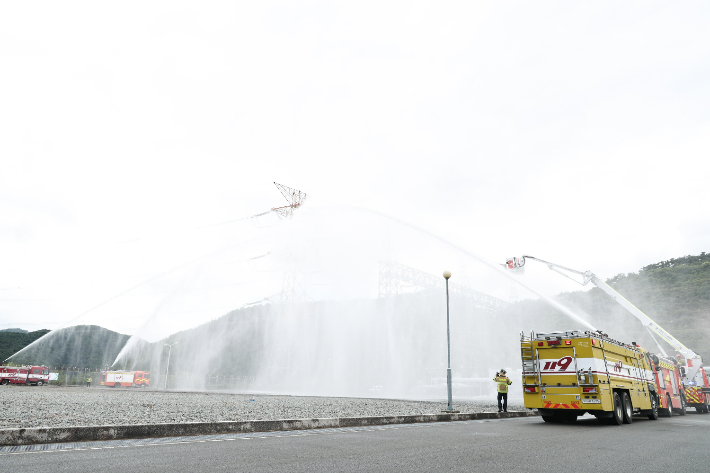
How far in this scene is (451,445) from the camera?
355 inches

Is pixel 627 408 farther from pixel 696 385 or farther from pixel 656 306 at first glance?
pixel 656 306

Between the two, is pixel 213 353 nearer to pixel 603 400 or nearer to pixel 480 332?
pixel 480 332

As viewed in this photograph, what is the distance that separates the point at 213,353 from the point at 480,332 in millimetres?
32056

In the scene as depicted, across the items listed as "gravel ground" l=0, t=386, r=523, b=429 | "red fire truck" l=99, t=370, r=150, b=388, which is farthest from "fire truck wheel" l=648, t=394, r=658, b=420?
"red fire truck" l=99, t=370, r=150, b=388

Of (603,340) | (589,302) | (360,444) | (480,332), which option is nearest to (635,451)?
(360,444)

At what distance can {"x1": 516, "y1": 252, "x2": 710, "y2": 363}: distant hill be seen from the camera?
187 ft

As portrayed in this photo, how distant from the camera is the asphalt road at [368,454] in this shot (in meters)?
6.37

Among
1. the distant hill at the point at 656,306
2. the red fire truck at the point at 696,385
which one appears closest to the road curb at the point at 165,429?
the red fire truck at the point at 696,385

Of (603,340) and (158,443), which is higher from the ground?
(603,340)

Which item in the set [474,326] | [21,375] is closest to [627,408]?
[474,326]

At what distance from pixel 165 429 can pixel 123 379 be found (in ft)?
181

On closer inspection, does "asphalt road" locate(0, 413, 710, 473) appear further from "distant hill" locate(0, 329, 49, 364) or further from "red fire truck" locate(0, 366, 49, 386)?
"distant hill" locate(0, 329, 49, 364)

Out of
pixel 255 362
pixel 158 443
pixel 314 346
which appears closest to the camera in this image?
pixel 158 443

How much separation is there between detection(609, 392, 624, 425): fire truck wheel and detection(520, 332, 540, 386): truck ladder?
102 inches
